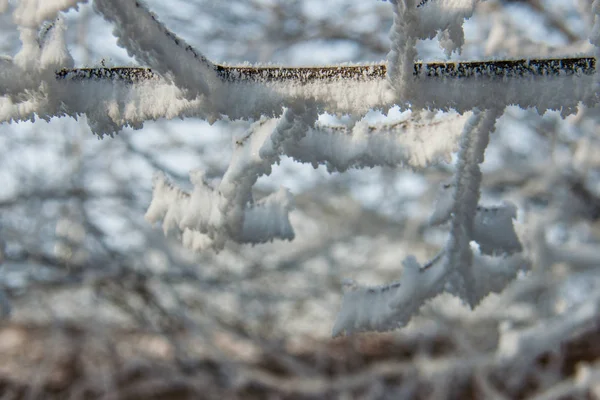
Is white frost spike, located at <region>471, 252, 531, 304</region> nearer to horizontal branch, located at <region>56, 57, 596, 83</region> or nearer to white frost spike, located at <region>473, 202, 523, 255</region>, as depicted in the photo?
white frost spike, located at <region>473, 202, 523, 255</region>

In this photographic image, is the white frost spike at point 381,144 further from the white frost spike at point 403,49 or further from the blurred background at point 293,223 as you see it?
the blurred background at point 293,223

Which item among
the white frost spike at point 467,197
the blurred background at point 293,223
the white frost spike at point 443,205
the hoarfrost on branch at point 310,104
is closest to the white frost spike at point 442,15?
the hoarfrost on branch at point 310,104

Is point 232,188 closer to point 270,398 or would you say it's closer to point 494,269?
point 494,269

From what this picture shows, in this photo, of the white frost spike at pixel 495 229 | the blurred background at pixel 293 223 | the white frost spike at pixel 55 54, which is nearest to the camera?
the white frost spike at pixel 55 54

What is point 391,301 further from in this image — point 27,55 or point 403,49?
point 27,55

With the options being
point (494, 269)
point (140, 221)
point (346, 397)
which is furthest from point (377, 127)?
point (346, 397)

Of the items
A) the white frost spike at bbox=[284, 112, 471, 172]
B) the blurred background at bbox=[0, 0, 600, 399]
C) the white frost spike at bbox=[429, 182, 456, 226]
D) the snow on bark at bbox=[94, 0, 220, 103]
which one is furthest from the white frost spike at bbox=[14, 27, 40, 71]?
the blurred background at bbox=[0, 0, 600, 399]

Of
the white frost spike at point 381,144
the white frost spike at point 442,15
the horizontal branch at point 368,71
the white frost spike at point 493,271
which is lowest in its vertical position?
the white frost spike at point 493,271

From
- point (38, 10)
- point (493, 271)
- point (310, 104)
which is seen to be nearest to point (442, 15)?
point (310, 104)
